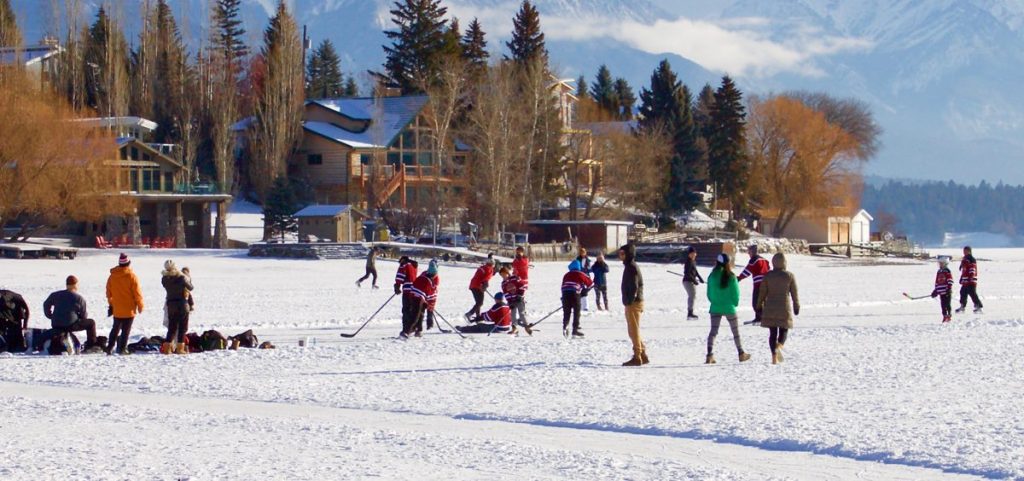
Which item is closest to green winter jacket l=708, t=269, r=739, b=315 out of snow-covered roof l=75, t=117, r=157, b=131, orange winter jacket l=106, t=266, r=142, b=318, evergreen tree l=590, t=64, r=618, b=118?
orange winter jacket l=106, t=266, r=142, b=318

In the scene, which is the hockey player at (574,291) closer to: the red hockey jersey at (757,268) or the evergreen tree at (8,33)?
the red hockey jersey at (757,268)

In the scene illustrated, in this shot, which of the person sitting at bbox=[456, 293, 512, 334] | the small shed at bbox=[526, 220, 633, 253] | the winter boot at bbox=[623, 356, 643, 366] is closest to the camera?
the winter boot at bbox=[623, 356, 643, 366]

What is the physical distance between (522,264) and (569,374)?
6255 mm

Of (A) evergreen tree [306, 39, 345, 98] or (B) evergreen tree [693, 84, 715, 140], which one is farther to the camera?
(A) evergreen tree [306, 39, 345, 98]

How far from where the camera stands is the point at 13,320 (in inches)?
732

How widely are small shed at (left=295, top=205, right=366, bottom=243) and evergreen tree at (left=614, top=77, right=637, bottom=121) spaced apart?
4041 centimetres

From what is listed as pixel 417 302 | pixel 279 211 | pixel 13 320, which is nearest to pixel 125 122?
pixel 279 211

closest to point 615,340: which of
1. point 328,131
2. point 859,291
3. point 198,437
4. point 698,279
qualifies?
point 698,279

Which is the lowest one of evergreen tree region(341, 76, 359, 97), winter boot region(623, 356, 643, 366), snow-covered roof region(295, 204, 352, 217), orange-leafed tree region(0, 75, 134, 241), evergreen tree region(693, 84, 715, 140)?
winter boot region(623, 356, 643, 366)

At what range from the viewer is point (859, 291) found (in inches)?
1475

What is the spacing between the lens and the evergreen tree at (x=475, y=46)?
246 ft

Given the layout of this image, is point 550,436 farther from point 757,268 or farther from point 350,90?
point 350,90

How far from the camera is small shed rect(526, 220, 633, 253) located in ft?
200

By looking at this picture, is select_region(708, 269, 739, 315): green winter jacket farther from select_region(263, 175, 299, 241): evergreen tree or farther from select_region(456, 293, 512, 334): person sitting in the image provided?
select_region(263, 175, 299, 241): evergreen tree
